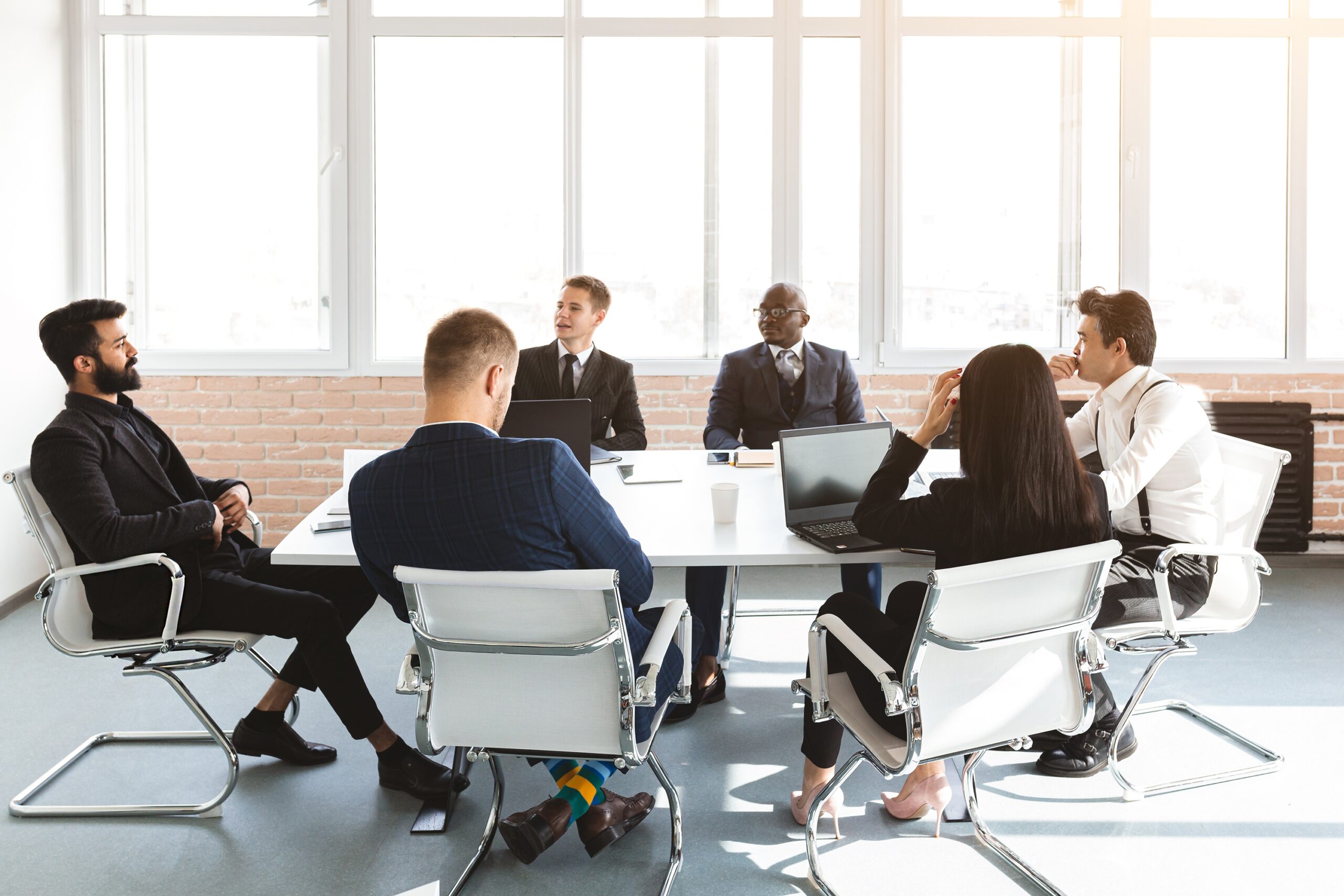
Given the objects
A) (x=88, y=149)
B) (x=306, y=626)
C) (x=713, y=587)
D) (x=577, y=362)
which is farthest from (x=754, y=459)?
(x=88, y=149)

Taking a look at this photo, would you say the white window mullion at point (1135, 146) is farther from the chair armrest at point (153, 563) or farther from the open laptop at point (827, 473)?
the chair armrest at point (153, 563)

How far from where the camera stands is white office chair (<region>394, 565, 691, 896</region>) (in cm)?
206

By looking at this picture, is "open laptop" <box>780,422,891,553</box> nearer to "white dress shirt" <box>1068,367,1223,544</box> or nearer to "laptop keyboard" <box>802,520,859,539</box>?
"laptop keyboard" <box>802,520,859,539</box>

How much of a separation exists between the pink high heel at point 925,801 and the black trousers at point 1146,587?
462mm

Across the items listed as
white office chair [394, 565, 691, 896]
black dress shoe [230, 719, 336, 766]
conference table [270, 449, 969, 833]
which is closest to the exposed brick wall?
conference table [270, 449, 969, 833]

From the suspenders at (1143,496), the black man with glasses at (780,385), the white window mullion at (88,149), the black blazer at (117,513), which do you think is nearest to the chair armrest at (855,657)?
the suspenders at (1143,496)

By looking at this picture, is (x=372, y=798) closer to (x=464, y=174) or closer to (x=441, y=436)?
(x=441, y=436)

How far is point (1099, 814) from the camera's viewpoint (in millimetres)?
2869

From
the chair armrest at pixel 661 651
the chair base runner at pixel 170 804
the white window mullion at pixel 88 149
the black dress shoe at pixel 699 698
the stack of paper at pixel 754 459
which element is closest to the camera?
the chair armrest at pixel 661 651

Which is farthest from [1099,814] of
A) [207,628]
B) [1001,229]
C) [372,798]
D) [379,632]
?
[1001,229]

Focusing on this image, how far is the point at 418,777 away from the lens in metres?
2.94

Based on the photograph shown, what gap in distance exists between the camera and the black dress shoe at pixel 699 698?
3535 millimetres

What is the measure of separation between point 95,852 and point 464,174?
3.75 meters

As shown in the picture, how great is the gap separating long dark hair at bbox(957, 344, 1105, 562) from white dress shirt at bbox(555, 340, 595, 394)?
2.29 metres
